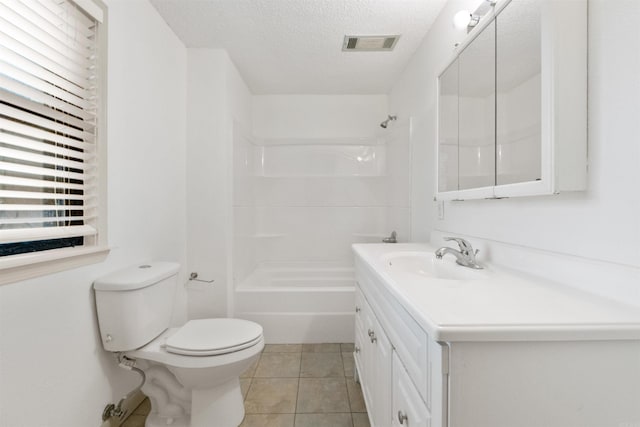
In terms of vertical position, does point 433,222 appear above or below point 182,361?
above

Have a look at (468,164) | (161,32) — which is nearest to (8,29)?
(161,32)

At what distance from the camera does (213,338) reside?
149 centimetres

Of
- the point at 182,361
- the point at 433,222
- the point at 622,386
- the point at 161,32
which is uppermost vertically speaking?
the point at 161,32

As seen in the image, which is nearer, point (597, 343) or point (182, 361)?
point (597, 343)

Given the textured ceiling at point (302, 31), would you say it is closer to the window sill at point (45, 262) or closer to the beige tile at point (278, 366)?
the window sill at point (45, 262)

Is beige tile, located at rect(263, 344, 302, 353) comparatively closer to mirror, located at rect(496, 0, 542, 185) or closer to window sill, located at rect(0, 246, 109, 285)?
window sill, located at rect(0, 246, 109, 285)

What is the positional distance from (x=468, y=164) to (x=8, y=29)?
1.75 meters

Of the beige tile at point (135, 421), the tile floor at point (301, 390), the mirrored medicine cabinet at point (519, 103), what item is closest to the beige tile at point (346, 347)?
the tile floor at point (301, 390)

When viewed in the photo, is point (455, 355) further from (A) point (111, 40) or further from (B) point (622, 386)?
(A) point (111, 40)

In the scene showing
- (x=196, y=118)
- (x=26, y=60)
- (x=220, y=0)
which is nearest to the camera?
(x=26, y=60)

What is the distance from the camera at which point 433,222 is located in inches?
73.8

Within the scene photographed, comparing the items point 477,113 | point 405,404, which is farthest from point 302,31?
point 405,404

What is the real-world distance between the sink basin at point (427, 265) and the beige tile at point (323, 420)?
85 cm

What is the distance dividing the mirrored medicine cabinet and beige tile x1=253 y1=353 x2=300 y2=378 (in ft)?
4.83
